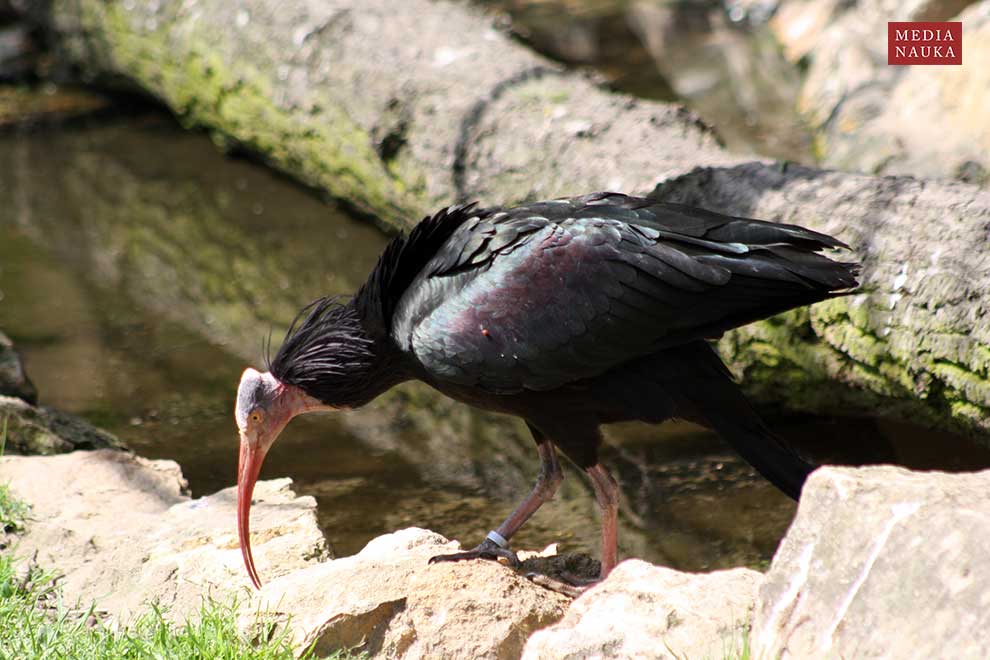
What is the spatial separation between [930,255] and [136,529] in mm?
3065

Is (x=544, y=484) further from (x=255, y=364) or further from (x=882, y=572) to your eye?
(x=255, y=364)

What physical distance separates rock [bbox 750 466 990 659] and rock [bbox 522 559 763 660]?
181 millimetres

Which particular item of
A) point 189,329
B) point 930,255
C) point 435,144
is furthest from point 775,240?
point 189,329

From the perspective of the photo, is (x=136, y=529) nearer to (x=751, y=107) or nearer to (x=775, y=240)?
(x=775, y=240)

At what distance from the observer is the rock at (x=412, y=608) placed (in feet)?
11.2

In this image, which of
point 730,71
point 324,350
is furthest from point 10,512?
point 730,71

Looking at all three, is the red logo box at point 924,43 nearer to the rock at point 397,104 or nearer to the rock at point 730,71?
the rock at point 730,71

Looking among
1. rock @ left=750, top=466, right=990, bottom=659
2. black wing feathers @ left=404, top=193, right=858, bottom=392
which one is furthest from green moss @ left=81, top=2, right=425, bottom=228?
rock @ left=750, top=466, right=990, bottom=659

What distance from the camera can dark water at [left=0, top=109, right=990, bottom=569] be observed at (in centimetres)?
494

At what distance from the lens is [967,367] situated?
4.31 m

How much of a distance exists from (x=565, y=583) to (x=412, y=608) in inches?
25.6

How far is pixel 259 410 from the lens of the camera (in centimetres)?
418

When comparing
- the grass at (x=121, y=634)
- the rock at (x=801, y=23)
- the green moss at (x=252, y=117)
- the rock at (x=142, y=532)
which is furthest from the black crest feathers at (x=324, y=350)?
the rock at (x=801, y=23)

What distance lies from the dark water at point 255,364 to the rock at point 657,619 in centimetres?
133
